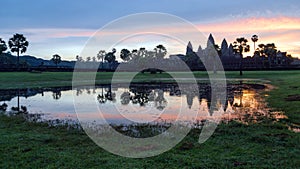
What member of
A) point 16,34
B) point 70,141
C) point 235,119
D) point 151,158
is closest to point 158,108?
point 235,119

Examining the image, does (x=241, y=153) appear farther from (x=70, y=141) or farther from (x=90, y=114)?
(x=90, y=114)

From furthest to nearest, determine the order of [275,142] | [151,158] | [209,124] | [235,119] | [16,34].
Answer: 1. [16,34]
2. [235,119]
3. [209,124]
4. [275,142]
5. [151,158]

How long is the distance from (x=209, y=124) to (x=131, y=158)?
6416 mm

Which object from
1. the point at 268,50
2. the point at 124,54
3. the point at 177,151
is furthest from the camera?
the point at 124,54

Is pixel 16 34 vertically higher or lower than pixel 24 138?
higher

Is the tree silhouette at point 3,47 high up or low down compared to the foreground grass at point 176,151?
up

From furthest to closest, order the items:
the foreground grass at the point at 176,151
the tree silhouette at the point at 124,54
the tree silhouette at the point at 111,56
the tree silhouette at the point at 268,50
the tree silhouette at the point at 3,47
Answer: the tree silhouette at the point at 111,56 → the tree silhouette at the point at 124,54 → the tree silhouette at the point at 268,50 → the tree silhouette at the point at 3,47 → the foreground grass at the point at 176,151

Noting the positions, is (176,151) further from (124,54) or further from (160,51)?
(124,54)

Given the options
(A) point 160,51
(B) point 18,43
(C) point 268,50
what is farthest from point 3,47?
(C) point 268,50

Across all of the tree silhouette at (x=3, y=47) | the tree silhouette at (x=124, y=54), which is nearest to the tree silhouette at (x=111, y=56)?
the tree silhouette at (x=124, y=54)

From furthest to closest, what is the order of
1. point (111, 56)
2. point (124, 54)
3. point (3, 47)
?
1. point (111, 56)
2. point (124, 54)
3. point (3, 47)

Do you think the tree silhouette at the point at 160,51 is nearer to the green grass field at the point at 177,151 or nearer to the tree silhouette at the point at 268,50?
the tree silhouette at the point at 268,50

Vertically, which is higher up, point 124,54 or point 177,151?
point 124,54

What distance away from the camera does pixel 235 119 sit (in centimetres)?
1594
